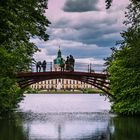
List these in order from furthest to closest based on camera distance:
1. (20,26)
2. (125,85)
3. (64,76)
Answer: (64,76)
(125,85)
(20,26)

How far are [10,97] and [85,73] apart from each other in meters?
19.6

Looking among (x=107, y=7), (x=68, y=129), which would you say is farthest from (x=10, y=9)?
(x=68, y=129)

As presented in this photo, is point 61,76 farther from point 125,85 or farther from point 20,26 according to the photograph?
point 20,26

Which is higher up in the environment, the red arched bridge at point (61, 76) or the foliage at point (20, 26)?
the foliage at point (20, 26)

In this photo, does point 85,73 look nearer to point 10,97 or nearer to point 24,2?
point 10,97

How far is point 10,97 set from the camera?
52531 millimetres

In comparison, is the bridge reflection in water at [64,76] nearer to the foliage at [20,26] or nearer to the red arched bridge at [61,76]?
the red arched bridge at [61,76]

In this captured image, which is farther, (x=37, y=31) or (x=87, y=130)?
(x=87, y=130)

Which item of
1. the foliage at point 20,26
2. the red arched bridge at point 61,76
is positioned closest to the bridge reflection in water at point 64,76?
the red arched bridge at point 61,76

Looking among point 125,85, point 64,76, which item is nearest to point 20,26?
point 125,85

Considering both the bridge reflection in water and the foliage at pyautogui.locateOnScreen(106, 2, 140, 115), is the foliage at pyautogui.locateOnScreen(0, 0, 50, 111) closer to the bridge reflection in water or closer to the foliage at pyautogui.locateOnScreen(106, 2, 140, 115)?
the foliage at pyautogui.locateOnScreen(106, 2, 140, 115)

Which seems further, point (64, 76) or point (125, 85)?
point (64, 76)

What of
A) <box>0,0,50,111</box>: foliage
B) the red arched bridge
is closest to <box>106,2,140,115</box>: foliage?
the red arched bridge

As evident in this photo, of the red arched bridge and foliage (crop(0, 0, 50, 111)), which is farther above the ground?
foliage (crop(0, 0, 50, 111))
